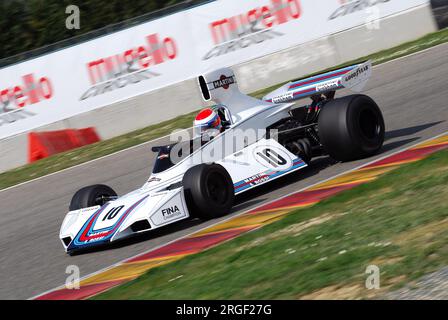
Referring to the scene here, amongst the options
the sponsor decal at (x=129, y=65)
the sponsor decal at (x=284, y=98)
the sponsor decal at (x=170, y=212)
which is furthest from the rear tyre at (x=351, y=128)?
the sponsor decal at (x=129, y=65)

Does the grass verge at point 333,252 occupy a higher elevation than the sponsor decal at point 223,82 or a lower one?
lower

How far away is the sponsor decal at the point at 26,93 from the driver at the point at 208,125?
8.61 m

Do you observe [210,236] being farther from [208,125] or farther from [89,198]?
[89,198]

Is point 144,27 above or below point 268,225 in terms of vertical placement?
above

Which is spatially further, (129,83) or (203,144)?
(129,83)

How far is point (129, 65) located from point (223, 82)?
324 inches

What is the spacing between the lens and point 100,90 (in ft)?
56.9

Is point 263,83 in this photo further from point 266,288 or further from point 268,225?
point 266,288

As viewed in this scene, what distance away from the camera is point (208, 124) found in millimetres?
9109

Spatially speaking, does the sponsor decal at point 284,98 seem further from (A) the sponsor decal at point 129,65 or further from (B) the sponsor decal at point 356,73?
(A) the sponsor decal at point 129,65

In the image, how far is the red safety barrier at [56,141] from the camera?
54.3ft

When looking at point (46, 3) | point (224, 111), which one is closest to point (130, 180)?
point (224, 111)

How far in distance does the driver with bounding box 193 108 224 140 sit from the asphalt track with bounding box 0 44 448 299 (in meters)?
0.80
